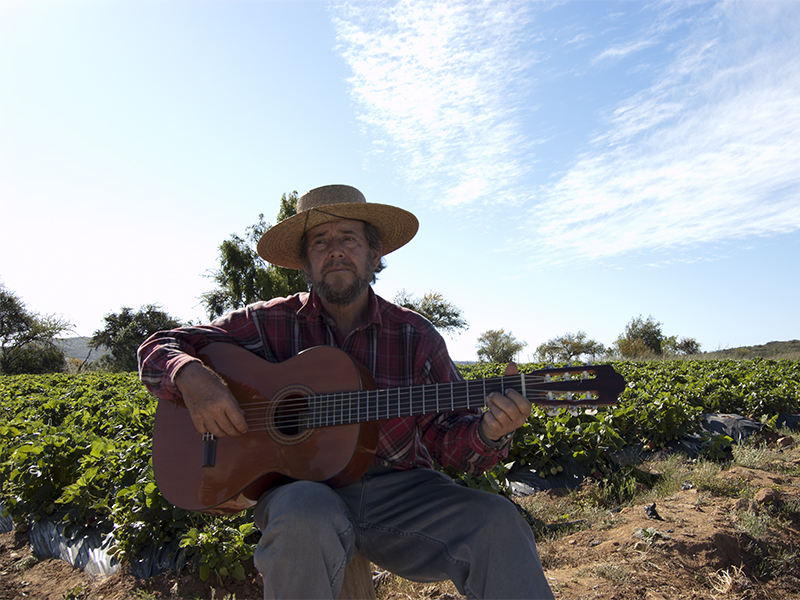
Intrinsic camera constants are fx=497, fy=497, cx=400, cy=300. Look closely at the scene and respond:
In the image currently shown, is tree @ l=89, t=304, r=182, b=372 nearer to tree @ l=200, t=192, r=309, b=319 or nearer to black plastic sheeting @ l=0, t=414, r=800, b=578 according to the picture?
tree @ l=200, t=192, r=309, b=319

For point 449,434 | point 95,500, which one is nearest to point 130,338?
point 95,500

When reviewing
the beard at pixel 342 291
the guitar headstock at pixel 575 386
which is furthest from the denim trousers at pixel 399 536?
the beard at pixel 342 291

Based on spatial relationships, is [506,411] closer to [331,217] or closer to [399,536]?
[399,536]

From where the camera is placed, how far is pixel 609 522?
390cm

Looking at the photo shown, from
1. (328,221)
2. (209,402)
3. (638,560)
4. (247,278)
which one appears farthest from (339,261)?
(247,278)

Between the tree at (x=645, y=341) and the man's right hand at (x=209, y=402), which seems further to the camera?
the tree at (x=645, y=341)

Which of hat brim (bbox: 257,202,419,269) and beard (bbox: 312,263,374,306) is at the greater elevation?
hat brim (bbox: 257,202,419,269)

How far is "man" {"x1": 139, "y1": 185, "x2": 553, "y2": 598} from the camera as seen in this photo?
1.79 metres

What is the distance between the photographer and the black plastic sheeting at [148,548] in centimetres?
341

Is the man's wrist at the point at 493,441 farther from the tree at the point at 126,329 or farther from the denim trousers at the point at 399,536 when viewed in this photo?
the tree at the point at 126,329

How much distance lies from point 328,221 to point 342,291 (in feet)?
1.56

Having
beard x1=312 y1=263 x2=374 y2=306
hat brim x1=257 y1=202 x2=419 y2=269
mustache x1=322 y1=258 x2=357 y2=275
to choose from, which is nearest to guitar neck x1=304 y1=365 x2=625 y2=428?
beard x1=312 y1=263 x2=374 y2=306

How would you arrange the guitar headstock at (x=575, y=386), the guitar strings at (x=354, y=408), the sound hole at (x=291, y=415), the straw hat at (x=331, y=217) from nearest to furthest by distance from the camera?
the guitar headstock at (x=575, y=386) → the guitar strings at (x=354, y=408) → the sound hole at (x=291, y=415) → the straw hat at (x=331, y=217)

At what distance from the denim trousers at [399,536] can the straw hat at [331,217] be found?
1474 millimetres
